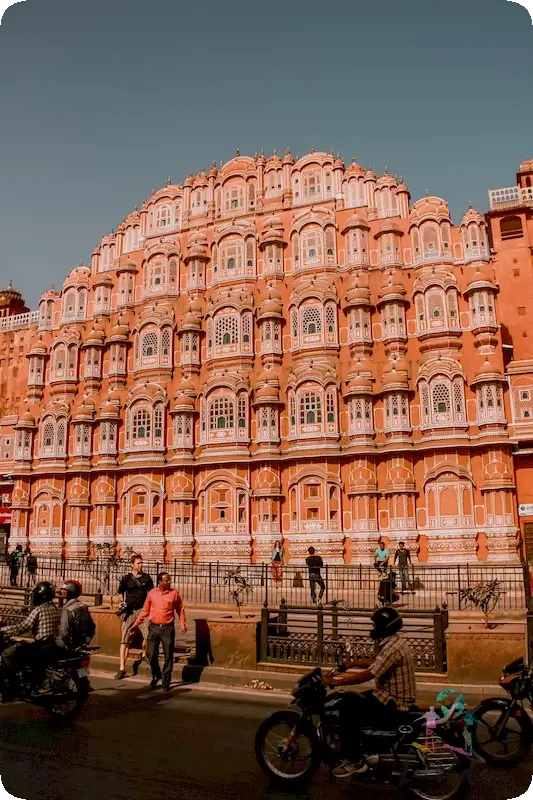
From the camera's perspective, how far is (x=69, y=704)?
29.0 feet

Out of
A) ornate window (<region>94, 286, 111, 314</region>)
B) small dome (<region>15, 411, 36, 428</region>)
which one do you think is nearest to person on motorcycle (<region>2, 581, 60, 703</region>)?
small dome (<region>15, 411, 36, 428</region>)

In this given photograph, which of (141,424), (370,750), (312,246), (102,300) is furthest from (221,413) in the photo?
(370,750)

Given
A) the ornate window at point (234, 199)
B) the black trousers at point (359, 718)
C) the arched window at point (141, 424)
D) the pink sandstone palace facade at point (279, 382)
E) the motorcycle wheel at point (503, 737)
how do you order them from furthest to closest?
the ornate window at point (234, 199), the arched window at point (141, 424), the pink sandstone palace facade at point (279, 382), the motorcycle wheel at point (503, 737), the black trousers at point (359, 718)

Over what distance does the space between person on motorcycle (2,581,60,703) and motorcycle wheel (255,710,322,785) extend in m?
3.70

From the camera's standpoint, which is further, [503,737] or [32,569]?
[32,569]

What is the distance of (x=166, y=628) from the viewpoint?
10422 millimetres

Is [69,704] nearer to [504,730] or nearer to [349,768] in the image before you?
[349,768]

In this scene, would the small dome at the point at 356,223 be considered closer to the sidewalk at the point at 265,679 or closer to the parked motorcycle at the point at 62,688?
the sidewalk at the point at 265,679

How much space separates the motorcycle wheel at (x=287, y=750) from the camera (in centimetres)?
635

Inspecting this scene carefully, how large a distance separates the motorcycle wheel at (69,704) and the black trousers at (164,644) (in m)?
1.77

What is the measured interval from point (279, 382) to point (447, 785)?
26.8 meters

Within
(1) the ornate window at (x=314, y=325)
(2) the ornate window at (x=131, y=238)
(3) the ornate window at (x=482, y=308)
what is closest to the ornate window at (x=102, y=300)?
(2) the ornate window at (x=131, y=238)

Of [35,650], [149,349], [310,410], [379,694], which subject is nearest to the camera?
[379,694]

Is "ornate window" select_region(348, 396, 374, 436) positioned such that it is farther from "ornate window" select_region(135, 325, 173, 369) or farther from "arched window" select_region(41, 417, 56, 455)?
"arched window" select_region(41, 417, 56, 455)
